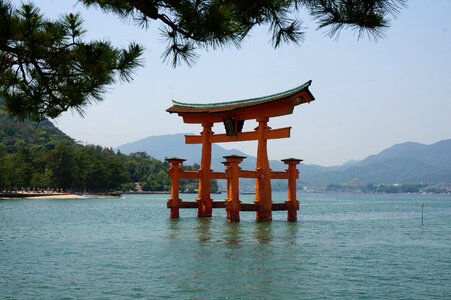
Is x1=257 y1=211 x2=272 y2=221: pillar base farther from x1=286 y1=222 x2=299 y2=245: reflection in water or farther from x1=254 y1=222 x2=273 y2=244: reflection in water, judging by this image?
x1=286 y1=222 x2=299 y2=245: reflection in water

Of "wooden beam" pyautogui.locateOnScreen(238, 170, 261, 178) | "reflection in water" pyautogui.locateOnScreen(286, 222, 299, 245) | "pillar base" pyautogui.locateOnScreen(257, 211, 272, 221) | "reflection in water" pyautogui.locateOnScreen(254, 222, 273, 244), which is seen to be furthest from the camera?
"pillar base" pyautogui.locateOnScreen(257, 211, 272, 221)

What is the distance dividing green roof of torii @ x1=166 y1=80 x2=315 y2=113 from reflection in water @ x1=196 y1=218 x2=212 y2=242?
593 centimetres

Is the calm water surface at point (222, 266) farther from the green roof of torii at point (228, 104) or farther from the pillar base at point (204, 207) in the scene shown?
the green roof of torii at point (228, 104)

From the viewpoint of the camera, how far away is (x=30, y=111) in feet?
21.1

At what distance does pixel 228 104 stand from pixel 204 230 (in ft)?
23.0

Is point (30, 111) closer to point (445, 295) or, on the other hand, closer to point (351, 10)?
point (351, 10)

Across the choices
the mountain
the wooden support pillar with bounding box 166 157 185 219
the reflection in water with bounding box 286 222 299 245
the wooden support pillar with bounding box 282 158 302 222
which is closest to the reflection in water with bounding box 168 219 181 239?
the wooden support pillar with bounding box 166 157 185 219

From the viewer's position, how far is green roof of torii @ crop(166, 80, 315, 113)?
2446 centimetres

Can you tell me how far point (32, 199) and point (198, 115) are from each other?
55126 mm

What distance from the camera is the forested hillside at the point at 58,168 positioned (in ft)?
248

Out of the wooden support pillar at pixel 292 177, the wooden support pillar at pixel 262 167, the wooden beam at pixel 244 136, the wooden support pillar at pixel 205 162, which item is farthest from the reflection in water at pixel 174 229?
the wooden support pillar at pixel 292 177

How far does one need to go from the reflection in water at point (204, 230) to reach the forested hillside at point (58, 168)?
99.5 feet

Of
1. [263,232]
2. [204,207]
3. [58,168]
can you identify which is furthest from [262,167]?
[58,168]

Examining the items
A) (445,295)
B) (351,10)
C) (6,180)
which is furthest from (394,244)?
(6,180)
